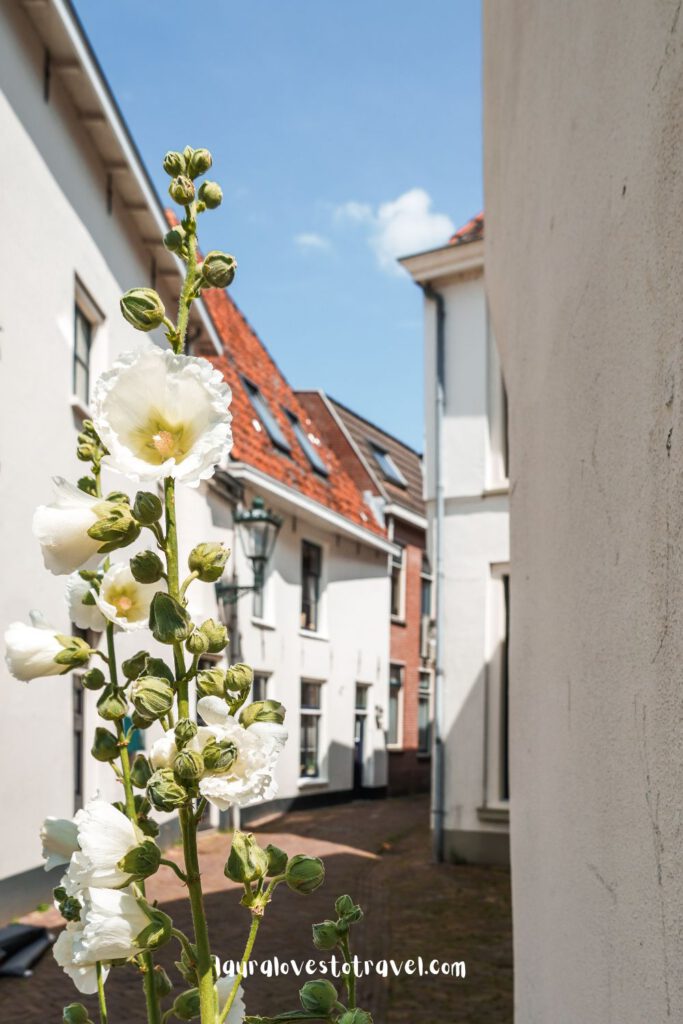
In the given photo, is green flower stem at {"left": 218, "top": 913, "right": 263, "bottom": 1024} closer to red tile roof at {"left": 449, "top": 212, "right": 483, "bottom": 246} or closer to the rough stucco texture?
the rough stucco texture

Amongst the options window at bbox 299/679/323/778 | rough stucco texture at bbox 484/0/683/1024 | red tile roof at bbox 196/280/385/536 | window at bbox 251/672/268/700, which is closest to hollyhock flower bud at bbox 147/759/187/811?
rough stucco texture at bbox 484/0/683/1024

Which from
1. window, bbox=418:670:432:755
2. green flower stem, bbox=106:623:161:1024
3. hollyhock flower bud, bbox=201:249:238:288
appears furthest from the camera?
window, bbox=418:670:432:755

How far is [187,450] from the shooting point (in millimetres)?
1071

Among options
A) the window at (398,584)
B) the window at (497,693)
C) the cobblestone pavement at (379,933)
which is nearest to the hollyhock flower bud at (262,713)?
the cobblestone pavement at (379,933)

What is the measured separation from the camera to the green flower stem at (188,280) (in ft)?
3.68

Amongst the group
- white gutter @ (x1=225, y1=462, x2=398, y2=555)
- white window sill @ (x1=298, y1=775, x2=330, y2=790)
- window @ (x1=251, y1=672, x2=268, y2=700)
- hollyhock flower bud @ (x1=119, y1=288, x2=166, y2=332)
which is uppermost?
white gutter @ (x1=225, y1=462, x2=398, y2=555)

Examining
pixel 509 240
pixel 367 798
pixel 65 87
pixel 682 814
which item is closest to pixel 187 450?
pixel 682 814

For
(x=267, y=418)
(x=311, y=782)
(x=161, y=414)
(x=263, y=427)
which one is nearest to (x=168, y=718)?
(x=161, y=414)

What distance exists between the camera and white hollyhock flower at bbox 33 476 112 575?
105 centimetres

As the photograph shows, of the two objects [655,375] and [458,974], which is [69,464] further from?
[655,375]

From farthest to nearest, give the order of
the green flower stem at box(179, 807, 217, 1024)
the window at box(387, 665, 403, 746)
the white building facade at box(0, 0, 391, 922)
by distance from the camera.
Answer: the window at box(387, 665, 403, 746), the white building facade at box(0, 0, 391, 922), the green flower stem at box(179, 807, 217, 1024)

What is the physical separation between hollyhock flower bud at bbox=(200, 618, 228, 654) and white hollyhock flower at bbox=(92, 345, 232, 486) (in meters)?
0.14

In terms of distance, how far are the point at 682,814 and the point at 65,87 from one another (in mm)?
9465

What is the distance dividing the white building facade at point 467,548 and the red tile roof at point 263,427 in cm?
398
